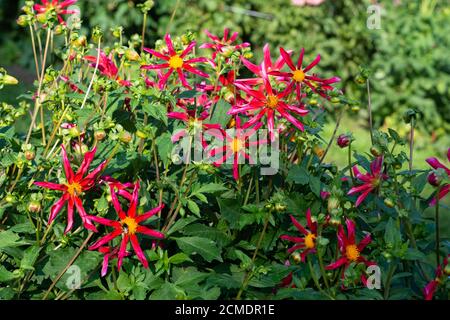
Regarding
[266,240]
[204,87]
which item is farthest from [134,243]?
[204,87]

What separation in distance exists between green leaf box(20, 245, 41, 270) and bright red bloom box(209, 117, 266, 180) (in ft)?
1.38

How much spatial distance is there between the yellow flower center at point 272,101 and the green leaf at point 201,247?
33 centimetres

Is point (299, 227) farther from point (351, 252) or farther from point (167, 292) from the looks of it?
Answer: point (167, 292)

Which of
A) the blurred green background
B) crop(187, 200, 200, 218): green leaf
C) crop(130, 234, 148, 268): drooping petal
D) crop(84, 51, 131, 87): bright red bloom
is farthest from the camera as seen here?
the blurred green background

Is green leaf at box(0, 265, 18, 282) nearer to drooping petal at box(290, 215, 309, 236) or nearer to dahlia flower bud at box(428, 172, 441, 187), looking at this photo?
drooping petal at box(290, 215, 309, 236)

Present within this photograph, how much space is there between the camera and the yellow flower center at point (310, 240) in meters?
1.62

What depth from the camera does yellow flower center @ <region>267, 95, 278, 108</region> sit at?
172 cm

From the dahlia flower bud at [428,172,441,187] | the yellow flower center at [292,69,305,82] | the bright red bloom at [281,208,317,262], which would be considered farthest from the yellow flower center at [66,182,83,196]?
the dahlia flower bud at [428,172,441,187]

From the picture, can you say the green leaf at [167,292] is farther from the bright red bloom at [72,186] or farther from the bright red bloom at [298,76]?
the bright red bloom at [298,76]

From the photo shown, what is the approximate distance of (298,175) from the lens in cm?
174

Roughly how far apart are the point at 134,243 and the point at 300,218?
1.30 ft

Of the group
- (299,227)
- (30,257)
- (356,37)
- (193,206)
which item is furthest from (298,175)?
(356,37)
